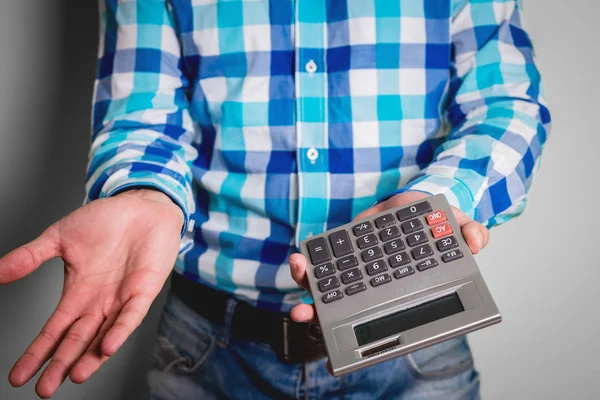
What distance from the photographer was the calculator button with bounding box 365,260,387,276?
474 mm

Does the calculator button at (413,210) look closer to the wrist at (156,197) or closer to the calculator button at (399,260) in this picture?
the calculator button at (399,260)

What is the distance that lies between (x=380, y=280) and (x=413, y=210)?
0.07 meters

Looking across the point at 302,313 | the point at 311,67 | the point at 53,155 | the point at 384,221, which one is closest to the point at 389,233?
the point at 384,221

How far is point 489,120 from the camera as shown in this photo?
56 cm

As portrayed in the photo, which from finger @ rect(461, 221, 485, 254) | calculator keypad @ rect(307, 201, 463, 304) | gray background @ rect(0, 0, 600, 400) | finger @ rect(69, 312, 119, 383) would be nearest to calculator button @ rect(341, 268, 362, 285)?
calculator keypad @ rect(307, 201, 463, 304)

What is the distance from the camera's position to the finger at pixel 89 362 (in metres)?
0.39

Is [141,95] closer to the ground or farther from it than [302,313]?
farther from it

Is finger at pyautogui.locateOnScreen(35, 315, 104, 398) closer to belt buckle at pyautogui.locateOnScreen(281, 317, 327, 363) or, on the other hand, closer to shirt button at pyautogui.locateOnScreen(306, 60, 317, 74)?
belt buckle at pyautogui.locateOnScreen(281, 317, 327, 363)

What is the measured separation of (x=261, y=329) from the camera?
24.5 inches

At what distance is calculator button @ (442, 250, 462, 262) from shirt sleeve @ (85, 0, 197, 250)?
27cm

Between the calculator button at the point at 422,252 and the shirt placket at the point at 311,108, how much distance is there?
5.9 inches

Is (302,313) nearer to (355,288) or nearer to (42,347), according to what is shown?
(355,288)

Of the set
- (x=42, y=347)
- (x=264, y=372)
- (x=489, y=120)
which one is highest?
(x=489, y=120)

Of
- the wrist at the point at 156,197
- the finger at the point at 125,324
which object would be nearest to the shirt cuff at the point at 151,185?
the wrist at the point at 156,197
